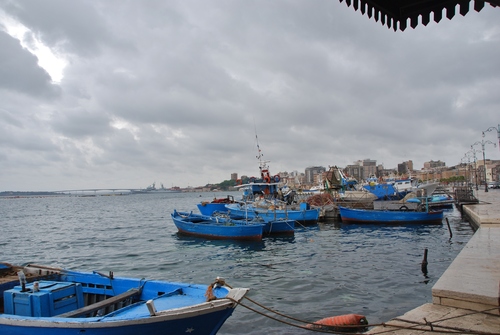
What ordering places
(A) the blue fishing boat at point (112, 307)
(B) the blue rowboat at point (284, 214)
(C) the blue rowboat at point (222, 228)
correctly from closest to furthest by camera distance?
(A) the blue fishing boat at point (112, 307) → (C) the blue rowboat at point (222, 228) → (B) the blue rowboat at point (284, 214)

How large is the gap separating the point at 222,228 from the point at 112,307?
1680cm

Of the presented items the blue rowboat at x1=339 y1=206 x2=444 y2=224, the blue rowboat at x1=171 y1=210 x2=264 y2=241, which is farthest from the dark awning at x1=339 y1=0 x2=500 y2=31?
the blue rowboat at x1=339 y1=206 x2=444 y2=224

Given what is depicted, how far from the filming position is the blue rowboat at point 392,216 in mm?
31438

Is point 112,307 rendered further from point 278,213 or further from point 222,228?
point 278,213

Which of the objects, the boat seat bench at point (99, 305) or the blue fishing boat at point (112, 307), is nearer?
the blue fishing boat at point (112, 307)

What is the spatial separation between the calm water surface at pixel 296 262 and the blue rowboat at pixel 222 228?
658 millimetres

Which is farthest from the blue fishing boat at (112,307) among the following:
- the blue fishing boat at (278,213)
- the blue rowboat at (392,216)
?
the blue rowboat at (392,216)

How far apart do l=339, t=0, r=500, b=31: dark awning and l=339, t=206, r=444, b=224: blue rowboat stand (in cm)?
2742

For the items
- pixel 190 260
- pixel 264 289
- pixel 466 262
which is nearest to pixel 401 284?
pixel 466 262

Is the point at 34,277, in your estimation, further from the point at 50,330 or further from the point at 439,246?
the point at 439,246

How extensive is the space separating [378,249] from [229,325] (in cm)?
1392

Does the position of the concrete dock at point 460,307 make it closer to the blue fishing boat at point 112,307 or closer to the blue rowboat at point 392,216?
the blue fishing boat at point 112,307

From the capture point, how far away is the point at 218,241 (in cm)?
2541

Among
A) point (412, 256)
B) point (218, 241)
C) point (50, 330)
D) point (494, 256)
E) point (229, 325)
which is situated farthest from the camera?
point (218, 241)
